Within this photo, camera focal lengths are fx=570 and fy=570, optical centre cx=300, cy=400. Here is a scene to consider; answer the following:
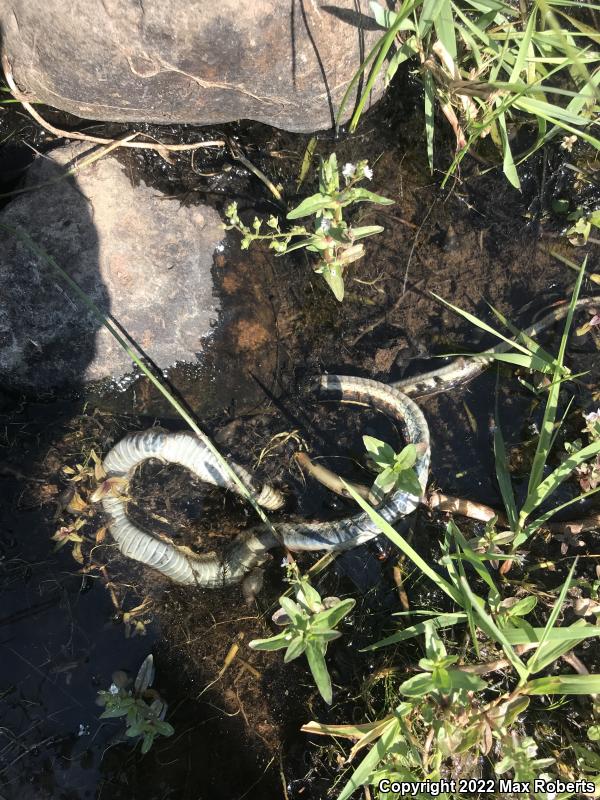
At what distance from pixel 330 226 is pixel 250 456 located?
1553 millimetres

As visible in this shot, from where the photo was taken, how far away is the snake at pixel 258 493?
360 cm

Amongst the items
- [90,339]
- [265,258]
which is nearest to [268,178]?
[265,258]

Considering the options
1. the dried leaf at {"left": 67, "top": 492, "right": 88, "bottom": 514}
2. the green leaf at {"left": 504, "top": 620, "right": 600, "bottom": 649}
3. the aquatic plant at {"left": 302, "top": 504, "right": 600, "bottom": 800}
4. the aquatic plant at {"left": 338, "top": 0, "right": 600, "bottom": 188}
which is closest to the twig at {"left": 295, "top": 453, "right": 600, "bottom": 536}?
the aquatic plant at {"left": 302, "top": 504, "right": 600, "bottom": 800}

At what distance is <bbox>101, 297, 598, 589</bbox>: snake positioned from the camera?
3602 millimetres

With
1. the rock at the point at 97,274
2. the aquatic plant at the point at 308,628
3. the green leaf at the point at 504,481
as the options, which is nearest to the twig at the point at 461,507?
the green leaf at the point at 504,481

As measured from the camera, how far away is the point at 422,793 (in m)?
2.90

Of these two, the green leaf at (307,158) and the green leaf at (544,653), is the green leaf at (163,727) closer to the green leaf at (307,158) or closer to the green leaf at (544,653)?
the green leaf at (544,653)

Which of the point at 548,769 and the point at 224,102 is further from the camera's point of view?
the point at 224,102

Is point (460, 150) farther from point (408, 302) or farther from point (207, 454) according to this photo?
point (207, 454)

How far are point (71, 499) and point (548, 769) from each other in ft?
10.6

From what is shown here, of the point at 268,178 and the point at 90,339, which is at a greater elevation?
the point at 268,178

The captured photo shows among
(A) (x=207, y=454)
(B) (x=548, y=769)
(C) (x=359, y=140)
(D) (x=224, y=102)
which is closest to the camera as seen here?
(B) (x=548, y=769)

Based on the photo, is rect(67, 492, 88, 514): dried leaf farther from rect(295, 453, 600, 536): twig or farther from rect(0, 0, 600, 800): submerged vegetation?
rect(295, 453, 600, 536): twig

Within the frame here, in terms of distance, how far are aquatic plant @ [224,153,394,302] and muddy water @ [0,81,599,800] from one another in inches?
10.1
